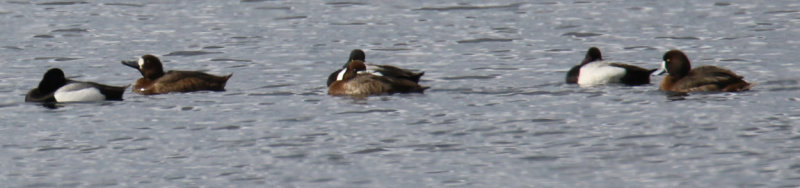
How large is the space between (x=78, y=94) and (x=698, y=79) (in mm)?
7348

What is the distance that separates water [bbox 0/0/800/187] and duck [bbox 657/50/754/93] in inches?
10.6

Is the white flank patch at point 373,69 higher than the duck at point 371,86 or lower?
higher

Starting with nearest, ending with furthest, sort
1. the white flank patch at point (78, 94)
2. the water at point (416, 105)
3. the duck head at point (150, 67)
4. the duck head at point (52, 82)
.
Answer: the water at point (416, 105) < the white flank patch at point (78, 94) < the duck head at point (52, 82) < the duck head at point (150, 67)

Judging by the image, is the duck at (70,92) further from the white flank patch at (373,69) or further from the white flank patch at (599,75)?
the white flank patch at (599,75)

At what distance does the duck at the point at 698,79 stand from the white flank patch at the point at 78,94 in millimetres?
6727

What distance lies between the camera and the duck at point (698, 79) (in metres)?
19.5

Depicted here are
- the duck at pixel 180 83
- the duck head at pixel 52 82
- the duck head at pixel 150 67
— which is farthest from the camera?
the duck head at pixel 150 67

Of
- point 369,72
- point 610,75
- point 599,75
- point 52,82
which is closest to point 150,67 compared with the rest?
point 52,82

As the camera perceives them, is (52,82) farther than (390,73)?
No

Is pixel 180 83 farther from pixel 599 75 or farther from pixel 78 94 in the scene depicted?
pixel 599 75

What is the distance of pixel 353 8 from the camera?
33.0 metres

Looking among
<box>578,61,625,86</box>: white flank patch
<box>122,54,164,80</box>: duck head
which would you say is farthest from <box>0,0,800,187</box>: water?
<box>122,54,164,80</box>: duck head

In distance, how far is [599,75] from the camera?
20859 millimetres

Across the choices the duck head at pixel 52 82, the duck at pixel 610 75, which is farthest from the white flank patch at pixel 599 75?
the duck head at pixel 52 82
